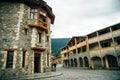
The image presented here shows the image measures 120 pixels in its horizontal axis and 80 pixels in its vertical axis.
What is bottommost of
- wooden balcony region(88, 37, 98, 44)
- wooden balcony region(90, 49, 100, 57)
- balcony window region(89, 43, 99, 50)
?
wooden balcony region(90, 49, 100, 57)

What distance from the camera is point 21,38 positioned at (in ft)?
47.4

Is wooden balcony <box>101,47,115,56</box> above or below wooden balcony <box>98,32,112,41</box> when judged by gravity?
below

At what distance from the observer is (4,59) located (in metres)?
13.3

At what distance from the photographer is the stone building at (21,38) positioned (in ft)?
44.2

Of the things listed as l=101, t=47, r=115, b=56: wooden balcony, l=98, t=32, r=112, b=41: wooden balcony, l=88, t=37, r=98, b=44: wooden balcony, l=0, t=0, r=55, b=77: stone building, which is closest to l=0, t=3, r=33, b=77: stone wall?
l=0, t=0, r=55, b=77: stone building

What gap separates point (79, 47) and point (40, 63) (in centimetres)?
1915

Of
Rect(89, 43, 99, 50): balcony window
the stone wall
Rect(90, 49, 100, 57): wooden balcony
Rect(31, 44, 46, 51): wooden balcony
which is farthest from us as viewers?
Rect(89, 43, 99, 50): balcony window

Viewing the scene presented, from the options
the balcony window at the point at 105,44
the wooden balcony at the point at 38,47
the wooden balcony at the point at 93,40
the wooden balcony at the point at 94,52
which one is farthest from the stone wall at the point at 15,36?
the balcony window at the point at 105,44

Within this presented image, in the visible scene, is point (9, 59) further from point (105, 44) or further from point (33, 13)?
point (105, 44)

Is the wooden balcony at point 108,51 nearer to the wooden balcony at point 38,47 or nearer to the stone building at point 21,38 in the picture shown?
the stone building at point 21,38

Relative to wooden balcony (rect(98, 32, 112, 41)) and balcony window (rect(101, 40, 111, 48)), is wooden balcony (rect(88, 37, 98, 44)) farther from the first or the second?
balcony window (rect(101, 40, 111, 48))

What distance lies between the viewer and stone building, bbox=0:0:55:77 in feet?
44.2

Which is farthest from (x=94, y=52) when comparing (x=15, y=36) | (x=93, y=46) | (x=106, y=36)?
(x=15, y=36)

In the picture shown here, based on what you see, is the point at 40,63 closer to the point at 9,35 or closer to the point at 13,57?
the point at 13,57
